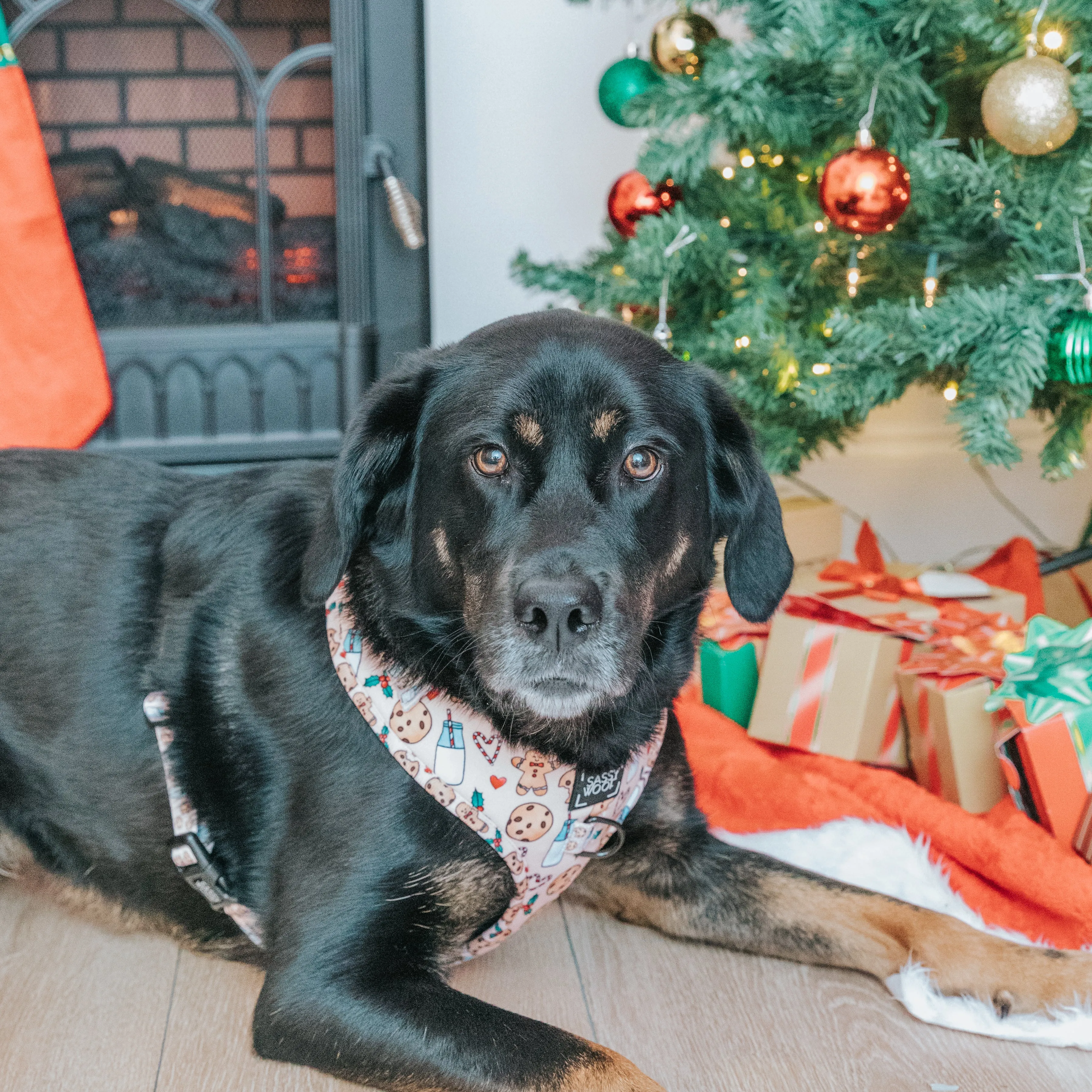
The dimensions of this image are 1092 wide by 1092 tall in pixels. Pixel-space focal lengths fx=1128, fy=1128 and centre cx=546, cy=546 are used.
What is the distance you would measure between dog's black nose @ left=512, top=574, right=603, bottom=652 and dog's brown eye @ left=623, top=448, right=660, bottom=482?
196mm

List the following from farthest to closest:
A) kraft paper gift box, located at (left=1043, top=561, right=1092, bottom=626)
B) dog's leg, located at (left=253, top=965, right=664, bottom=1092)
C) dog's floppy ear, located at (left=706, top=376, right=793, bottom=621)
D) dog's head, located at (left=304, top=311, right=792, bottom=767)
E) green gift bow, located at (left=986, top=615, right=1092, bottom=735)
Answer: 1. kraft paper gift box, located at (left=1043, top=561, right=1092, bottom=626)
2. green gift bow, located at (left=986, top=615, right=1092, bottom=735)
3. dog's floppy ear, located at (left=706, top=376, right=793, bottom=621)
4. dog's head, located at (left=304, top=311, right=792, bottom=767)
5. dog's leg, located at (left=253, top=965, right=664, bottom=1092)

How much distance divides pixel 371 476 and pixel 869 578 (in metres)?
1.28

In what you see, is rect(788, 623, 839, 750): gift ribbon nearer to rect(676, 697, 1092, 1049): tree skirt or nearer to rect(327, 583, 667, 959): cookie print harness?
rect(676, 697, 1092, 1049): tree skirt

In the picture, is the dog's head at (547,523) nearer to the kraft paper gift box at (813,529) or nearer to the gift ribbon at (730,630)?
the gift ribbon at (730,630)

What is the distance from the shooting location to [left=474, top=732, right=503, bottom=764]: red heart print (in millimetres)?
1396

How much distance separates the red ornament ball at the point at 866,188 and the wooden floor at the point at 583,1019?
125 cm

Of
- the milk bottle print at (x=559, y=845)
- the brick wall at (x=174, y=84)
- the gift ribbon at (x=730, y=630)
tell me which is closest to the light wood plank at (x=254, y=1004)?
the milk bottle print at (x=559, y=845)

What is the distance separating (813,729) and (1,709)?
1370 mm

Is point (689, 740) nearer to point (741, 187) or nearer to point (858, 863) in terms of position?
point (858, 863)

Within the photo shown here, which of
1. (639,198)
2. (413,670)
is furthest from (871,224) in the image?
(413,670)

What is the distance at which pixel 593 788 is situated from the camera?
4.78 feet

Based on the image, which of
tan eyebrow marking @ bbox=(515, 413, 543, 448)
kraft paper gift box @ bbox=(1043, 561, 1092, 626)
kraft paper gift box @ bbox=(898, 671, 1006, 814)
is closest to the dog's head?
tan eyebrow marking @ bbox=(515, 413, 543, 448)

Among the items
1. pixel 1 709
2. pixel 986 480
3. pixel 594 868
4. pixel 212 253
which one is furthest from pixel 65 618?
pixel 986 480

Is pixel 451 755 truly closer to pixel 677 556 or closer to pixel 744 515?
pixel 677 556
